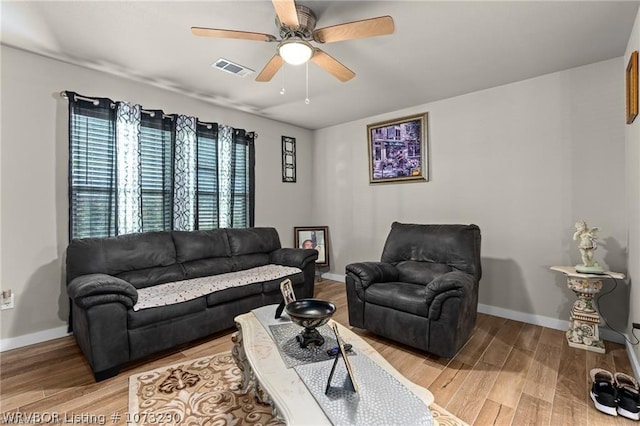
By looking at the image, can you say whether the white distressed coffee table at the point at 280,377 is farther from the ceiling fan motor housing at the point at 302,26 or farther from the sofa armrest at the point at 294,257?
the ceiling fan motor housing at the point at 302,26

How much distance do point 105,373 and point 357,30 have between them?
2939 millimetres

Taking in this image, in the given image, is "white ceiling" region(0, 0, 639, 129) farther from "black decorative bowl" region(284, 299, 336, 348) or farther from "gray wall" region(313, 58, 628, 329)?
"black decorative bowl" region(284, 299, 336, 348)

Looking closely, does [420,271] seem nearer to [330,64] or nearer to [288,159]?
[330,64]

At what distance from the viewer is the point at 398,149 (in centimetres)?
421

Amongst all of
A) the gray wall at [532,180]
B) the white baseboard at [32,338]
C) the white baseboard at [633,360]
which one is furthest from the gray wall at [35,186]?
the white baseboard at [633,360]

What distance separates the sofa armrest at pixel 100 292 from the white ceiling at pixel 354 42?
6.33 ft

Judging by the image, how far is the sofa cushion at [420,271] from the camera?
115 inches

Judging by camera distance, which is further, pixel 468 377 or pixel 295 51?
pixel 468 377

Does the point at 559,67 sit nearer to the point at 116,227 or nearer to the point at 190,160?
the point at 190,160

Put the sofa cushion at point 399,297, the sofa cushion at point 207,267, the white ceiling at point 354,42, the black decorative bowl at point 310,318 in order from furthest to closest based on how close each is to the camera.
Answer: the sofa cushion at point 207,267
the sofa cushion at point 399,297
the white ceiling at point 354,42
the black decorative bowl at point 310,318

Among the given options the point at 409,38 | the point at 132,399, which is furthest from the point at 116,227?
the point at 409,38

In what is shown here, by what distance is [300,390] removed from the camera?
123 centimetres

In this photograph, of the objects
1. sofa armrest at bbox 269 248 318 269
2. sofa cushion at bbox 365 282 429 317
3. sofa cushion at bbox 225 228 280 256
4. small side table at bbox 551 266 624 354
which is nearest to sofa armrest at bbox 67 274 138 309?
sofa cushion at bbox 225 228 280 256

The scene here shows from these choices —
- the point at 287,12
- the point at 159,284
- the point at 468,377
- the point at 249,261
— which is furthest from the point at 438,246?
the point at 159,284
